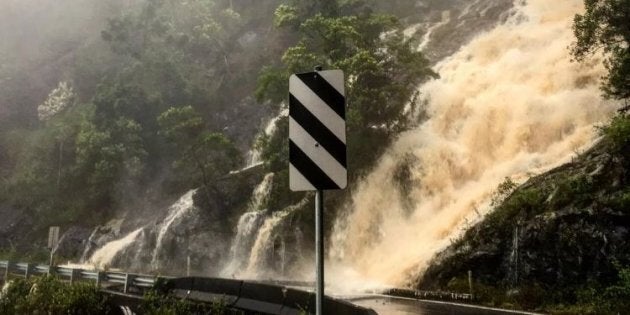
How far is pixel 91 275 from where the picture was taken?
43.8 ft

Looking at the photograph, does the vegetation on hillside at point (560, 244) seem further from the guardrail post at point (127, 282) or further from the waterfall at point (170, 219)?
the waterfall at point (170, 219)

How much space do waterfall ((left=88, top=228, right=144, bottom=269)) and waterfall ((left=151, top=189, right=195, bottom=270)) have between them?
86.1 inches

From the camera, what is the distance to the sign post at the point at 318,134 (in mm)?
3961

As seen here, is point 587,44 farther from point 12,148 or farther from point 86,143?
point 12,148

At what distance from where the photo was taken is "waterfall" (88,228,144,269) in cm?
3319

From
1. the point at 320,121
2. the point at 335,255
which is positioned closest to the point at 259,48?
the point at 335,255

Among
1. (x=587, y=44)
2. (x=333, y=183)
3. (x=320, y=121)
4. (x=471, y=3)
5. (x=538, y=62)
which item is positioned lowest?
(x=333, y=183)

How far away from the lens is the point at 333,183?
3926 millimetres

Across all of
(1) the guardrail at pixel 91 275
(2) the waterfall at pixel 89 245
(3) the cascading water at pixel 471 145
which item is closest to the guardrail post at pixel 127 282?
(1) the guardrail at pixel 91 275

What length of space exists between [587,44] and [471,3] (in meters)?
25.8

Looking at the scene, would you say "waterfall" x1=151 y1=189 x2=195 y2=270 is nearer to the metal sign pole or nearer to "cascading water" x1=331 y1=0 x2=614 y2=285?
"cascading water" x1=331 y1=0 x2=614 y2=285

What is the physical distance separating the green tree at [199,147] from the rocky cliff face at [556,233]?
22.3m

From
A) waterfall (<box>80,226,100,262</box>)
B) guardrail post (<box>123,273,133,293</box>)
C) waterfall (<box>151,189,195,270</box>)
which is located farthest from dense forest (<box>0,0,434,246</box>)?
guardrail post (<box>123,273,133,293</box>)

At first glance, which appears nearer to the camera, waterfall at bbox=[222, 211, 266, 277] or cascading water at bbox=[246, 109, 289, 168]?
waterfall at bbox=[222, 211, 266, 277]
